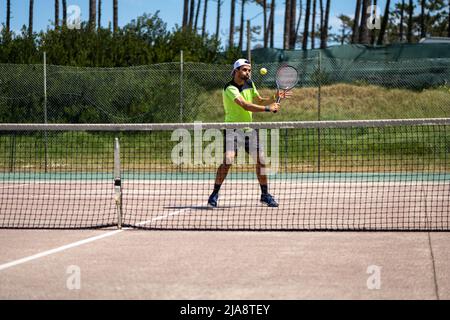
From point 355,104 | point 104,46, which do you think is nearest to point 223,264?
point 355,104

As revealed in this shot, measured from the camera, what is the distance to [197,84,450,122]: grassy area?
2057cm

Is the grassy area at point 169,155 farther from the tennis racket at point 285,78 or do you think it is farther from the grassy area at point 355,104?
the tennis racket at point 285,78

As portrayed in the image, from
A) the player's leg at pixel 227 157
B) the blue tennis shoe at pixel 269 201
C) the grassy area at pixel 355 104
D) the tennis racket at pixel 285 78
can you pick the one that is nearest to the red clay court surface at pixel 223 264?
the player's leg at pixel 227 157

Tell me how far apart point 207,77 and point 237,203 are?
783cm

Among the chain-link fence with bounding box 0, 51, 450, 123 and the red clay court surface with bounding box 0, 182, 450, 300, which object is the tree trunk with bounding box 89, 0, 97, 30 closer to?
the chain-link fence with bounding box 0, 51, 450, 123

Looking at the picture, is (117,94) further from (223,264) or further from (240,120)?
(223,264)

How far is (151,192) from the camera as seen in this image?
45.0 feet

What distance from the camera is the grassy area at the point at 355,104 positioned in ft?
67.5

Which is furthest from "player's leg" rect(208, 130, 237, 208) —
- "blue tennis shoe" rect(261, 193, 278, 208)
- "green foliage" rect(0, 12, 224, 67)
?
"green foliage" rect(0, 12, 224, 67)

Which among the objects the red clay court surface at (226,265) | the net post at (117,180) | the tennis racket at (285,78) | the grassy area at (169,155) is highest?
the tennis racket at (285,78)

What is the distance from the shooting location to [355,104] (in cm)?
→ 2453

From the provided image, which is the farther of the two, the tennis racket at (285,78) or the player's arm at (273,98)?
the tennis racket at (285,78)
